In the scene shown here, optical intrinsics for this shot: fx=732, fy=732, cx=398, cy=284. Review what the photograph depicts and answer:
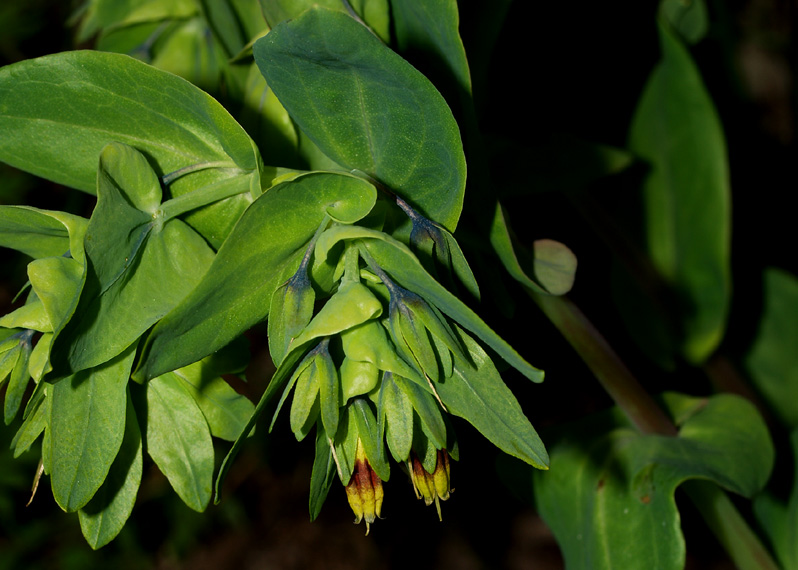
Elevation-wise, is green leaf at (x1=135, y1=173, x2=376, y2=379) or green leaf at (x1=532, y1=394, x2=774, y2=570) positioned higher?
green leaf at (x1=135, y1=173, x2=376, y2=379)

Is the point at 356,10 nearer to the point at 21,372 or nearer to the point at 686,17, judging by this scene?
the point at 21,372

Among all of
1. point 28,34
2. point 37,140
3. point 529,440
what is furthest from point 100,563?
point 529,440

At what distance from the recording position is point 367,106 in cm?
50

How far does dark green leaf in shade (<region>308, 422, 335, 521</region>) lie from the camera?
1.63ft

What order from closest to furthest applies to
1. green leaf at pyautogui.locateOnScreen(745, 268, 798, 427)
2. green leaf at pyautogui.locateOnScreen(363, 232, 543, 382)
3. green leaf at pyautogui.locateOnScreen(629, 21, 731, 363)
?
green leaf at pyautogui.locateOnScreen(363, 232, 543, 382), green leaf at pyautogui.locateOnScreen(629, 21, 731, 363), green leaf at pyautogui.locateOnScreen(745, 268, 798, 427)

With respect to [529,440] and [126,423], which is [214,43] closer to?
[126,423]

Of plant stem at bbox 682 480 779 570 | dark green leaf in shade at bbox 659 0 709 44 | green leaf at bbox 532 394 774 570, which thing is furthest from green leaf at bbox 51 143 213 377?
dark green leaf in shade at bbox 659 0 709 44

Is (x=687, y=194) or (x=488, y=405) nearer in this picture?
(x=488, y=405)

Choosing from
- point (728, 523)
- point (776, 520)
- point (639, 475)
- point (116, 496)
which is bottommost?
point (776, 520)

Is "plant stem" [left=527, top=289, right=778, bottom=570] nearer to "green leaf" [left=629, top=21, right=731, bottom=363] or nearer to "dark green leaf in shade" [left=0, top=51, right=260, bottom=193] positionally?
"green leaf" [left=629, top=21, right=731, bottom=363]

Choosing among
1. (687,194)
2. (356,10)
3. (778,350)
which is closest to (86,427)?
(356,10)

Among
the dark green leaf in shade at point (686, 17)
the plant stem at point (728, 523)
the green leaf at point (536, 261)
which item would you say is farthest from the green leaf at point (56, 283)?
the dark green leaf in shade at point (686, 17)

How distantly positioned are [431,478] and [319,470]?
0.08 metres

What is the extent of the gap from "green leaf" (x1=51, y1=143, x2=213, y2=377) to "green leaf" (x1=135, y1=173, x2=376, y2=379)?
0.04 metres
